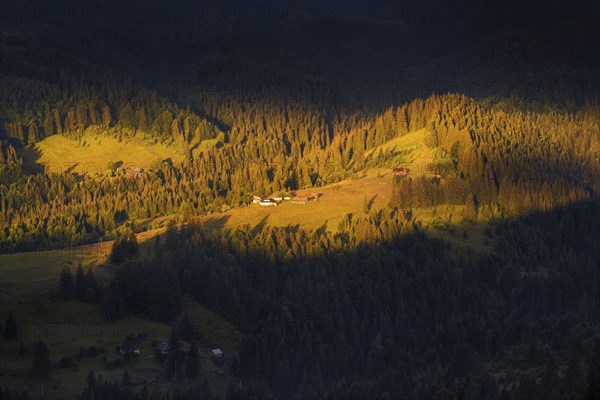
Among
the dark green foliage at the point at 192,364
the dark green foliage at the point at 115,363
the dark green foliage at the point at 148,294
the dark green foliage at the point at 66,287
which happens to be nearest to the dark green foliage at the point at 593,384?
the dark green foliage at the point at 192,364

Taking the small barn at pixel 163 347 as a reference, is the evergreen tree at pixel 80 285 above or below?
above

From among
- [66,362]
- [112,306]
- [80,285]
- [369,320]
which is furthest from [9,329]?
[369,320]

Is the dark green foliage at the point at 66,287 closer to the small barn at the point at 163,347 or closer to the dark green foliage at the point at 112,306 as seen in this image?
the dark green foliage at the point at 112,306

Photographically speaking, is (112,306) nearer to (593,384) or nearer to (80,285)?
(80,285)

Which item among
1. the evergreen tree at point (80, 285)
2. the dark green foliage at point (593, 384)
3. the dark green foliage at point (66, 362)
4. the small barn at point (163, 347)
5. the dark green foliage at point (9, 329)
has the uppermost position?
the evergreen tree at point (80, 285)

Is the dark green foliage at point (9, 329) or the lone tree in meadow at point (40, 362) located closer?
the lone tree in meadow at point (40, 362)

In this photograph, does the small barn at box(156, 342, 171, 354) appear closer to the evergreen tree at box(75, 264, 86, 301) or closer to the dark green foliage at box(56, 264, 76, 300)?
the evergreen tree at box(75, 264, 86, 301)
